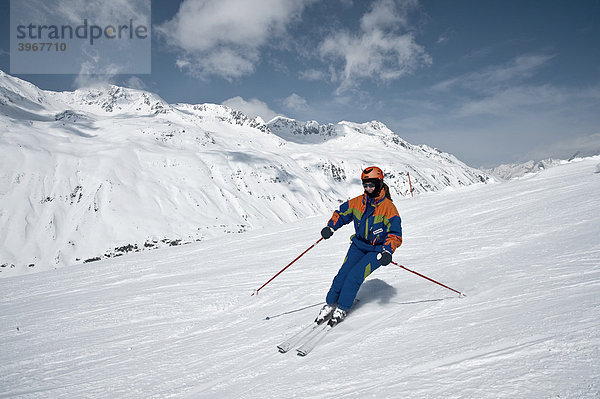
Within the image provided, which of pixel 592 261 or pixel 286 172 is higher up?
pixel 286 172

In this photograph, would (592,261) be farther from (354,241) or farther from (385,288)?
(354,241)

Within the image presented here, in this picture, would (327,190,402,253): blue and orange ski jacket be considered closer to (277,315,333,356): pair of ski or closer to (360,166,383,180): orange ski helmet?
(360,166,383,180): orange ski helmet

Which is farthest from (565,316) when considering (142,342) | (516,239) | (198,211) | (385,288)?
(198,211)

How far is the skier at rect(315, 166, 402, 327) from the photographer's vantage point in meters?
4.26

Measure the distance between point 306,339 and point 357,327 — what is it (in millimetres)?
698

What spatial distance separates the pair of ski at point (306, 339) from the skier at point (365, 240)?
15 cm

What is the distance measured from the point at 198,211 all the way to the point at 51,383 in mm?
76036

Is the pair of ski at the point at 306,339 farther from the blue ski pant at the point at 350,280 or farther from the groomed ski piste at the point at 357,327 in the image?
the blue ski pant at the point at 350,280

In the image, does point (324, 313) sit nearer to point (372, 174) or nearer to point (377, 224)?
point (377, 224)

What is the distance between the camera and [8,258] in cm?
5047

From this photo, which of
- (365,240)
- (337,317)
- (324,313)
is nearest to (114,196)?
(365,240)

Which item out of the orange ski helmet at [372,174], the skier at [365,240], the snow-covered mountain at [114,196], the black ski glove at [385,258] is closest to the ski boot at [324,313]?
the skier at [365,240]

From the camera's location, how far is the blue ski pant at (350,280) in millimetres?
4254

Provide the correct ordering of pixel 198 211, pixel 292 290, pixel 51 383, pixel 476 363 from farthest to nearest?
pixel 198 211
pixel 292 290
pixel 51 383
pixel 476 363
